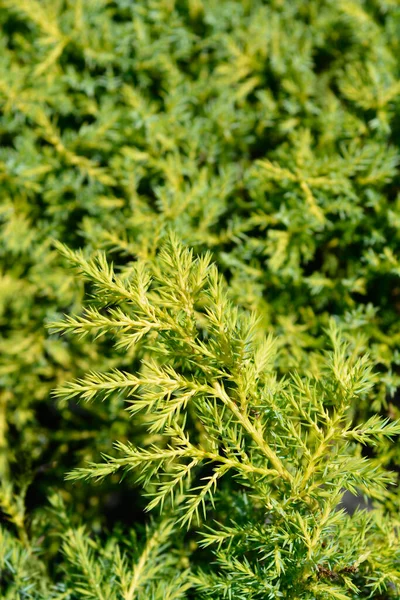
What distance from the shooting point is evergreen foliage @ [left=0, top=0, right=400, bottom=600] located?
3.36 ft

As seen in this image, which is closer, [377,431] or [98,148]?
[377,431]

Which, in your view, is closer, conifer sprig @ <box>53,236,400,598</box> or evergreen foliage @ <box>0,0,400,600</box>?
conifer sprig @ <box>53,236,400,598</box>

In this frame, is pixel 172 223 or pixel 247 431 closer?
pixel 247 431

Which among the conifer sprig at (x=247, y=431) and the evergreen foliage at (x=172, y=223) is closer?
the conifer sprig at (x=247, y=431)

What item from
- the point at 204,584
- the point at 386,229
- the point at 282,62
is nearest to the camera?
the point at 204,584

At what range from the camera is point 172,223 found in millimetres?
1145

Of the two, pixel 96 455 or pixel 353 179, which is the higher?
pixel 353 179

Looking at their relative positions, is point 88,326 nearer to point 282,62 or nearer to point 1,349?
point 1,349

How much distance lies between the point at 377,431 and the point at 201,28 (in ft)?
3.45

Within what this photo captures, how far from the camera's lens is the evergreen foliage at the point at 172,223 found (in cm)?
102

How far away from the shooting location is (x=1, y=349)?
127cm

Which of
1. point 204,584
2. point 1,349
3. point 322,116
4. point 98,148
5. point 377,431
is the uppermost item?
point 322,116

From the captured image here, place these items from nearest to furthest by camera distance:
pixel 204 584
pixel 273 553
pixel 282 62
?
pixel 273 553, pixel 204 584, pixel 282 62

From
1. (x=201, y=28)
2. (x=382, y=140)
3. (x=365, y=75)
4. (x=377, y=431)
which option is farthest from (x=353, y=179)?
(x=377, y=431)
